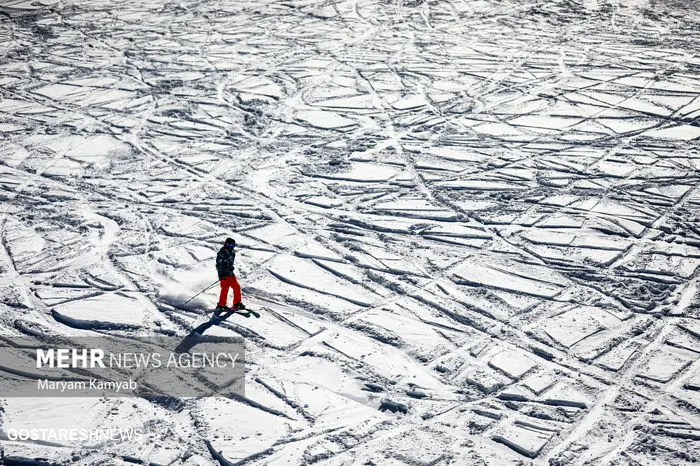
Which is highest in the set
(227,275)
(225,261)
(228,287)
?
(225,261)

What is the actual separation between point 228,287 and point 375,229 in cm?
260

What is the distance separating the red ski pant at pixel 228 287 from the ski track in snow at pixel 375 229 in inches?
10.8

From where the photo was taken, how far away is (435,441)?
21.0 feet

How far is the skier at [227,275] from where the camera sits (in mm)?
7754

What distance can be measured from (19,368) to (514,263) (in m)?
5.66

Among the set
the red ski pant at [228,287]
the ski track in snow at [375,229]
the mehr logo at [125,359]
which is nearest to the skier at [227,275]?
the red ski pant at [228,287]

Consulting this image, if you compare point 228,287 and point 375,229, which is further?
point 375,229

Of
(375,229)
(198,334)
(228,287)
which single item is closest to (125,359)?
(198,334)

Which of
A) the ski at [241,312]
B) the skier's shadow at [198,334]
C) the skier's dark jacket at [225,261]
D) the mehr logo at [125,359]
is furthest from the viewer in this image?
the ski at [241,312]

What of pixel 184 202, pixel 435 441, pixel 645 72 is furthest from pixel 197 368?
pixel 645 72

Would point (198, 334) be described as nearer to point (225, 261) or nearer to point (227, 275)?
point (227, 275)

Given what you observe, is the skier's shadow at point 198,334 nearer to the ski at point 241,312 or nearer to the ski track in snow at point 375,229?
the ski at point 241,312

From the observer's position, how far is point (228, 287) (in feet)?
26.2

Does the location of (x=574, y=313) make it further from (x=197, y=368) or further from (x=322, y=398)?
(x=197, y=368)
